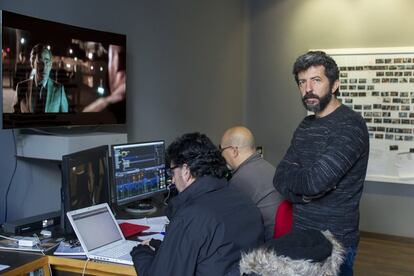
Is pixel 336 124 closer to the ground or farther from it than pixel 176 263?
farther from it

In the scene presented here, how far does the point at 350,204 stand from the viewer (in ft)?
6.22

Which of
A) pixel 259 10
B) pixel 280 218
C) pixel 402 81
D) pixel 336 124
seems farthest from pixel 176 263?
pixel 259 10

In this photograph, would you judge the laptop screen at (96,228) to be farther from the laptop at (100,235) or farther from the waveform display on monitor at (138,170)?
the waveform display on monitor at (138,170)

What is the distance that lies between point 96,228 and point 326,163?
1.14 meters

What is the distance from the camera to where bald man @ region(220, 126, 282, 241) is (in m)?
2.60

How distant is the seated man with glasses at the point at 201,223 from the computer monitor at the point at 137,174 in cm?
86

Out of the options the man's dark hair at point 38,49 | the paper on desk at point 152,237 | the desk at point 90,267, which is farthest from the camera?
the man's dark hair at point 38,49

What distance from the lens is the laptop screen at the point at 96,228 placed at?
2.20 m

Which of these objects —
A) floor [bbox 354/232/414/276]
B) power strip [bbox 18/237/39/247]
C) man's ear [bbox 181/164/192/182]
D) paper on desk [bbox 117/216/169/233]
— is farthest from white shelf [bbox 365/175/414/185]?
power strip [bbox 18/237/39/247]

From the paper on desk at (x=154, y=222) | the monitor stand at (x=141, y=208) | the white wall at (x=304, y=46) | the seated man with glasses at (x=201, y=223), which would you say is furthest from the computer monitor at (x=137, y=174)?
the white wall at (x=304, y=46)

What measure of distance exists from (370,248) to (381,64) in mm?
1868

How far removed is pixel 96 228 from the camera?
90.1 inches

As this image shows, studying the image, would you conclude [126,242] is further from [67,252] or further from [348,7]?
[348,7]

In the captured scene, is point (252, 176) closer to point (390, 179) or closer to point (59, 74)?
point (59, 74)
